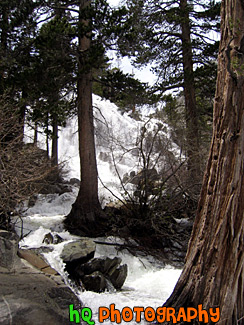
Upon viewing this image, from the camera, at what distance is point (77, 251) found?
5.60 metres

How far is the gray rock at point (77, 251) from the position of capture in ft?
17.7

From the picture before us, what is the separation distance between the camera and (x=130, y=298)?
4.59 metres

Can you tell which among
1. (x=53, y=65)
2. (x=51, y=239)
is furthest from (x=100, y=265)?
(x=53, y=65)

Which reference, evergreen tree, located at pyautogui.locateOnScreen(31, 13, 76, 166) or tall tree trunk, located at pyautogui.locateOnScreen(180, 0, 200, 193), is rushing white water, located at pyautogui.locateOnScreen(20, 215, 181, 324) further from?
tall tree trunk, located at pyautogui.locateOnScreen(180, 0, 200, 193)

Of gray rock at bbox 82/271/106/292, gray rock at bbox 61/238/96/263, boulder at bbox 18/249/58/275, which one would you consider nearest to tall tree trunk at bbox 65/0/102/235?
gray rock at bbox 61/238/96/263

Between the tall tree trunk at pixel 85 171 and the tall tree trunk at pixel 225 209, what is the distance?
5.47 metres

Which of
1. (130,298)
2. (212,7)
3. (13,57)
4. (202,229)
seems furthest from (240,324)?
(212,7)

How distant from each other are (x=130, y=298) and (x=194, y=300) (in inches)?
78.8

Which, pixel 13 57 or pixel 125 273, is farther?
pixel 13 57

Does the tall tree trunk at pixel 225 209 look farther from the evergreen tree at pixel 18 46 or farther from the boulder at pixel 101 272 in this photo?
the evergreen tree at pixel 18 46

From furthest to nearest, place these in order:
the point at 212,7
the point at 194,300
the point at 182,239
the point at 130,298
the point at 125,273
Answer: the point at 212,7, the point at 182,239, the point at 125,273, the point at 130,298, the point at 194,300

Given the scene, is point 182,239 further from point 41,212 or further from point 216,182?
point 41,212

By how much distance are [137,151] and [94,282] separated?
4.33 m

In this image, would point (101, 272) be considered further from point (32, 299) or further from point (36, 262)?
point (32, 299)
